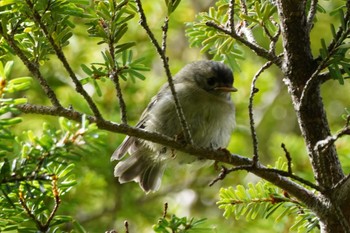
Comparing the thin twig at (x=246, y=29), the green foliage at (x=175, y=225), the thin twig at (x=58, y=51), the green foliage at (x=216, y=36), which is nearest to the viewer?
the thin twig at (x=58, y=51)

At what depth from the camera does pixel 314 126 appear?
2215 millimetres

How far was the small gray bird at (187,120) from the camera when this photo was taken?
140 inches

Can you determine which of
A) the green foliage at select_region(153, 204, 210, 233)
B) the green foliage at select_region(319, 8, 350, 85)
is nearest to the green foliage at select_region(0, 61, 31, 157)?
the green foliage at select_region(153, 204, 210, 233)

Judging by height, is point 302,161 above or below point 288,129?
below

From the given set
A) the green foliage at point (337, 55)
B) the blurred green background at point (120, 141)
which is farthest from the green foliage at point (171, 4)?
the blurred green background at point (120, 141)

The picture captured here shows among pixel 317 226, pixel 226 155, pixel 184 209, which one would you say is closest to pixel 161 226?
pixel 226 155

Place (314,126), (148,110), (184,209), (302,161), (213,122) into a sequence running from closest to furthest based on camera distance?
(314,126), (213,122), (148,110), (302,161), (184,209)

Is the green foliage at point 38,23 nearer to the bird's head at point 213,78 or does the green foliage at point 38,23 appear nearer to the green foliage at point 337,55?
the green foliage at point 337,55

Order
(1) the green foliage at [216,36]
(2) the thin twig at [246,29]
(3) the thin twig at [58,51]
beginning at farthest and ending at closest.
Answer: (1) the green foliage at [216,36] < (2) the thin twig at [246,29] < (3) the thin twig at [58,51]

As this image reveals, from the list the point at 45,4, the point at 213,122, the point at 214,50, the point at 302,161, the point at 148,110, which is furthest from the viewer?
the point at 302,161

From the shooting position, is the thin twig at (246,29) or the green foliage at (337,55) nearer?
the green foliage at (337,55)

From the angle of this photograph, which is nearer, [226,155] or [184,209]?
[226,155]

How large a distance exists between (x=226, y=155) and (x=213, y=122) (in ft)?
4.14

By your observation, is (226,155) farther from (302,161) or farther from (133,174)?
(302,161)
